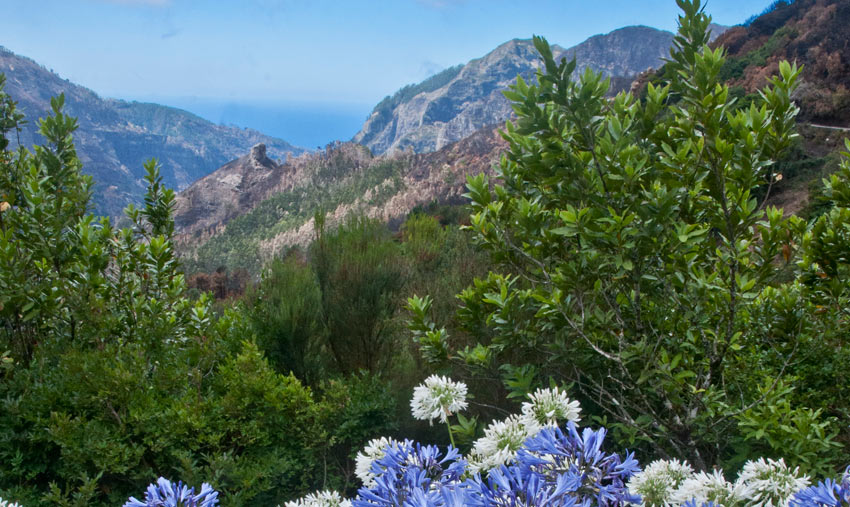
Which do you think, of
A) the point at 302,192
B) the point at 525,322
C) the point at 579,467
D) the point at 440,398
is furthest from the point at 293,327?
the point at 302,192

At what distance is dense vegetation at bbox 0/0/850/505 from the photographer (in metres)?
2.54

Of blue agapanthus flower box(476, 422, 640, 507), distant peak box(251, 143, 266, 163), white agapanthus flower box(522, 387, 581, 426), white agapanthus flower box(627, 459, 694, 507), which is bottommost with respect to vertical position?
white agapanthus flower box(627, 459, 694, 507)

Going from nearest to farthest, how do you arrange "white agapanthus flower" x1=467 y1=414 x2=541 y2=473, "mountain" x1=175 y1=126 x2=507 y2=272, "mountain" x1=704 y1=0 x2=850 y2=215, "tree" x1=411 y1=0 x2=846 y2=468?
"white agapanthus flower" x1=467 y1=414 x2=541 y2=473 → "tree" x1=411 y1=0 x2=846 y2=468 → "mountain" x1=704 y1=0 x2=850 y2=215 → "mountain" x1=175 y1=126 x2=507 y2=272

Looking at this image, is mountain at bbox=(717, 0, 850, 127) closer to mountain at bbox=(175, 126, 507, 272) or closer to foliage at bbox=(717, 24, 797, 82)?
foliage at bbox=(717, 24, 797, 82)

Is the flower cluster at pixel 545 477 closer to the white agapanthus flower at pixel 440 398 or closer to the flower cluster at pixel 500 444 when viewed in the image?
the flower cluster at pixel 500 444

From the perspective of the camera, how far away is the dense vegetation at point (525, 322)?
254 centimetres

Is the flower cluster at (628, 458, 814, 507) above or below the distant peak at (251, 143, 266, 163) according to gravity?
below

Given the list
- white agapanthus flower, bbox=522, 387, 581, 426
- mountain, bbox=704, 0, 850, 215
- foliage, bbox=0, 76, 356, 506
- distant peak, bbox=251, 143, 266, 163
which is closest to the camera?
white agapanthus flower, bbox=522, 387, 581, 426

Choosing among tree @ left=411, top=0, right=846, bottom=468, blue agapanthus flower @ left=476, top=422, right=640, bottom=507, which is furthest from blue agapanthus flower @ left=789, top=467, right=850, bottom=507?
tree @ left=411, top=0, right=846, bottom=468

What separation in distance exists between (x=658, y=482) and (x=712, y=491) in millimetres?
210

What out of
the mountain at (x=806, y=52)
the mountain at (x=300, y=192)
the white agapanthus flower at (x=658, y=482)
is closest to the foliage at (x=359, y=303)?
the white agapanthus flower at (x=658, y=482)

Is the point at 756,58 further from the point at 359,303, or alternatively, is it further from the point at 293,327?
the point at 293,327

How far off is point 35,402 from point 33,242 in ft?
4.33

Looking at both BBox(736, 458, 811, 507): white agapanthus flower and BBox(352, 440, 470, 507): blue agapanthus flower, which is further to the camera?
BBox(736, 458, 811, 507): white agapanthus flower
